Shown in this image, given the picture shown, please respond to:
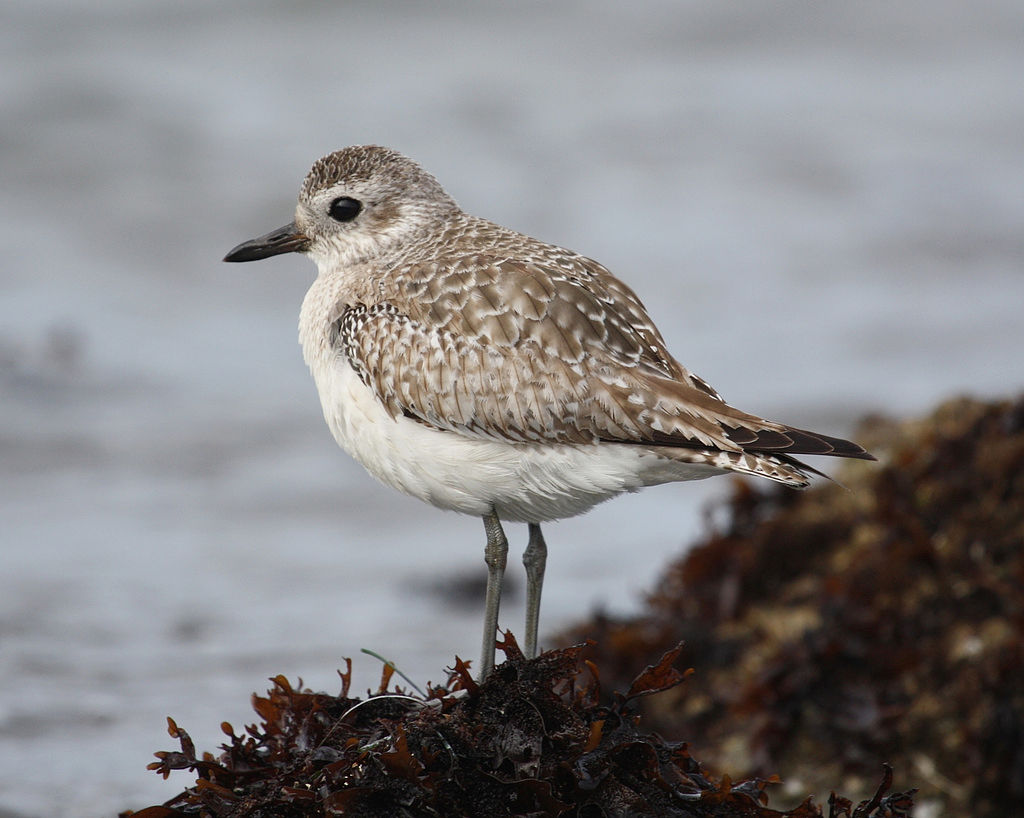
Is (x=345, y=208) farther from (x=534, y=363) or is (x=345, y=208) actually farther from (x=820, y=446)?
(x=820, y=446)

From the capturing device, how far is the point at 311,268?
16.0 m

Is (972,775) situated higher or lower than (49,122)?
lower

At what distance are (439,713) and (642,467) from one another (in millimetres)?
1257

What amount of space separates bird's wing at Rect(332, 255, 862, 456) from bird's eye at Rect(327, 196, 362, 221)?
0.77 meters

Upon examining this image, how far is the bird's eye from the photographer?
6.13 metres

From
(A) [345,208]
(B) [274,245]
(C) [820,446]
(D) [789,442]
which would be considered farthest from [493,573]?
(B) [274,245]

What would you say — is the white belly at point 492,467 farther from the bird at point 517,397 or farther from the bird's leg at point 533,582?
the bird's leg at point 533,582

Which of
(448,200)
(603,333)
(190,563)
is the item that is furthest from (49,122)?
(603,333)

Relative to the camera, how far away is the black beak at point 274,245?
631 cm

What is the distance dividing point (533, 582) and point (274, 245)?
2.18m

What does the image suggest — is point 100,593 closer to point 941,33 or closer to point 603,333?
point 603,333

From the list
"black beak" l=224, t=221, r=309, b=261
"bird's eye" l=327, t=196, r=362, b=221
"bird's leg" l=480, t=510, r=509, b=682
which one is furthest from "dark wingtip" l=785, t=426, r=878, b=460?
"black beak" l=224, t=221, r=309, b=261

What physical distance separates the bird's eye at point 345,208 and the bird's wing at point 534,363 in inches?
30.4

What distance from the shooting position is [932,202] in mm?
17984
